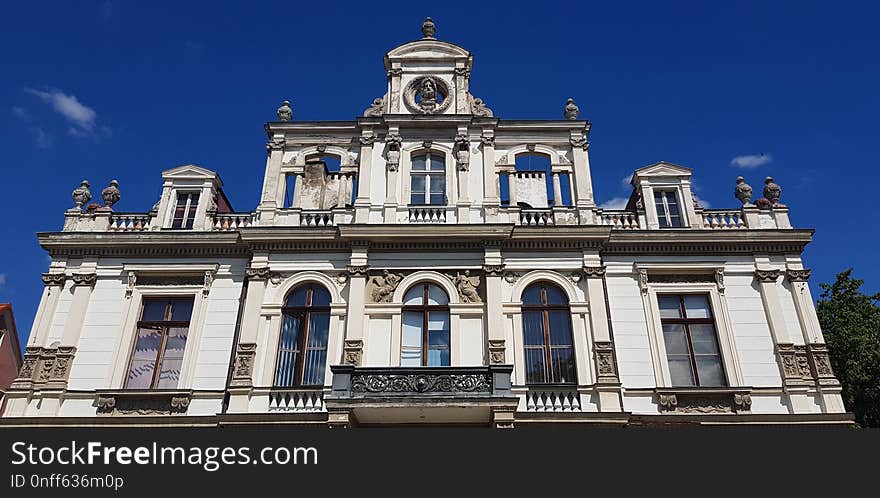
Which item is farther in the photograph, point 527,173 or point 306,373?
point 527,173

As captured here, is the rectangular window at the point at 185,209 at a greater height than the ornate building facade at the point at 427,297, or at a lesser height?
greater

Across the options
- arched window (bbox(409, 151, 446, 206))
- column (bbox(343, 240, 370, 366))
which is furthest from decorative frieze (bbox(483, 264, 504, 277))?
column (bbox(343, 240, 370, 366))

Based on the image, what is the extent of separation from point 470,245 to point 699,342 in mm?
6488

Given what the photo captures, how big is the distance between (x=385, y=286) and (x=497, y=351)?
3464 millimetres

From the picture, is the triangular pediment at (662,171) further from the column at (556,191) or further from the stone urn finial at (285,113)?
the stone urn finial at (285,113)

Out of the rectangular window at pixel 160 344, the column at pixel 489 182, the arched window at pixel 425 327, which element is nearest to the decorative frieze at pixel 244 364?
the rectangular window at pixel 160 344

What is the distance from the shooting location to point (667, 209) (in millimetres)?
18641

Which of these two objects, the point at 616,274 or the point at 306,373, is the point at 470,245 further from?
the point at 306,373

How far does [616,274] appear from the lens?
17.5 meters

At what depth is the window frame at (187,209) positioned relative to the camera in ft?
61.0

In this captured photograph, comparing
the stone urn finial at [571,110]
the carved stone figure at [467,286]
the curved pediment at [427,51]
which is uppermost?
the curved pediment at [427,51]

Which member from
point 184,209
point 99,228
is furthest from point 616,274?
point 99,228

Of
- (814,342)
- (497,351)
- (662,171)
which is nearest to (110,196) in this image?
(497,351)

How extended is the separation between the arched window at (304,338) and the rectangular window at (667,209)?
9.73m
